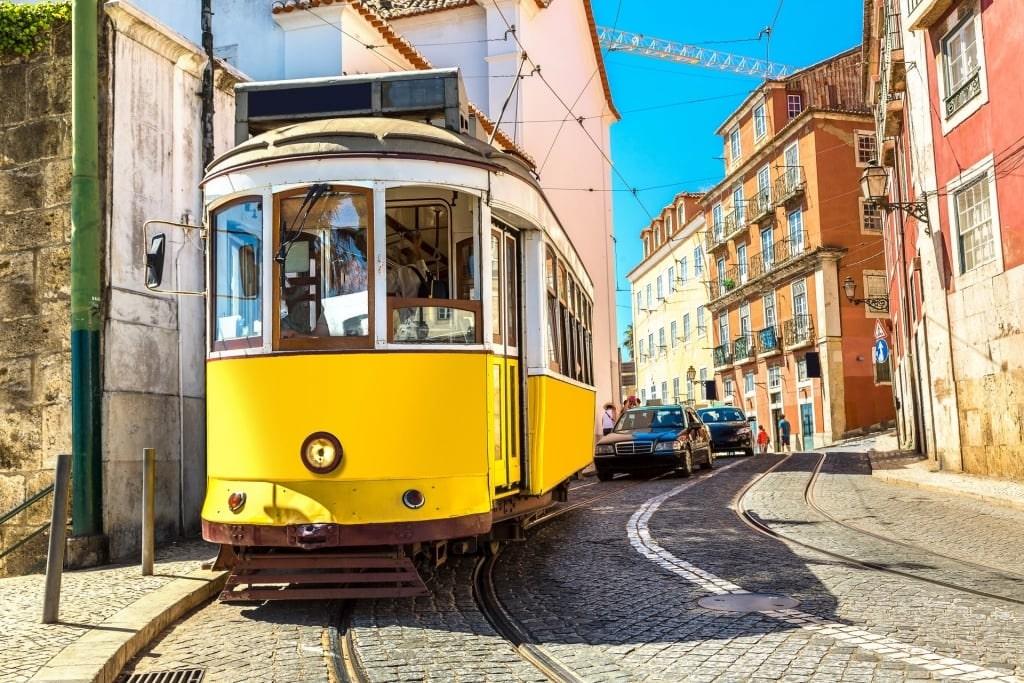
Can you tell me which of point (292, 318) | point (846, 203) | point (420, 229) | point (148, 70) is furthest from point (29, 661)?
point (846, 203)

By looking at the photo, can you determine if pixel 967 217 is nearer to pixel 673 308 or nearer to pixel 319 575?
pixel 319 575

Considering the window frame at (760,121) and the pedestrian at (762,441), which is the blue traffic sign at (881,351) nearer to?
the pedestrian at (762,441)

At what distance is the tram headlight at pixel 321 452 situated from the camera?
6.21 metres

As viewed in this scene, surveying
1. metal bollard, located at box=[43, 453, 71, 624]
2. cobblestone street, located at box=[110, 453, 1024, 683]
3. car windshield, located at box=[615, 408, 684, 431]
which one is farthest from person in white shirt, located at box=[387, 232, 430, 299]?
car windshield, located at box=[615, 408, 684, 431]

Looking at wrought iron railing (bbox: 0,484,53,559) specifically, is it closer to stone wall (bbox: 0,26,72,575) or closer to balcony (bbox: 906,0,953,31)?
stone wall (bbox: 0,26,72,575)

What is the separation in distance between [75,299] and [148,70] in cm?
257

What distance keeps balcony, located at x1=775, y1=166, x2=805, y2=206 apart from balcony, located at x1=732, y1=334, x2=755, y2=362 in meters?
7.20

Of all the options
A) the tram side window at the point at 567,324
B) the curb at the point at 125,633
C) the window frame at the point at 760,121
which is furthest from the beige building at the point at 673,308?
the curb at the point at 125,633

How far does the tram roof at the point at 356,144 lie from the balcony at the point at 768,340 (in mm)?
38576

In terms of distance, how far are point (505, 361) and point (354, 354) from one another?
1273 mm

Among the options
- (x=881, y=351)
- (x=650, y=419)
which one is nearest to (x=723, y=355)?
(x=881, y=351)

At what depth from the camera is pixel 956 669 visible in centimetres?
454

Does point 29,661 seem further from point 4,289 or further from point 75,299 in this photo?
point 4,289

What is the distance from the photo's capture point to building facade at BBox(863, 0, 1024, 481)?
596 inches
